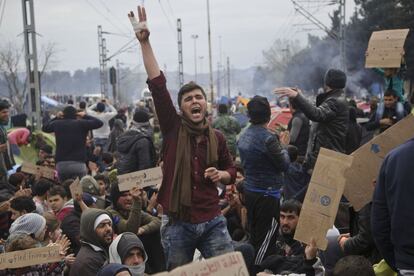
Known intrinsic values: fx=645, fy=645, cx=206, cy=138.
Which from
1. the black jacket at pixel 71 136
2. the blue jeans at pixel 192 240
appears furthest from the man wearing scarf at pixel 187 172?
the black jacket at pixel 71 136

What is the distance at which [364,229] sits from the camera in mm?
4348

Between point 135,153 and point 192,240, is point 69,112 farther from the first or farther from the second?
point 192,240

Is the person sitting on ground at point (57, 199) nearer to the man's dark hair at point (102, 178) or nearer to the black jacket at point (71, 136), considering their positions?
the man's dark hair at point (102, 178)

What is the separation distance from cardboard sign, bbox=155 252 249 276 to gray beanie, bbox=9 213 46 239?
9.88 feet

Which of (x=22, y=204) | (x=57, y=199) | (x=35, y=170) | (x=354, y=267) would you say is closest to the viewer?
(x=354, y=267)

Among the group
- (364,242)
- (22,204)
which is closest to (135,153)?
(22,204)

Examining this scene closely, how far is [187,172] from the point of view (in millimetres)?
4293

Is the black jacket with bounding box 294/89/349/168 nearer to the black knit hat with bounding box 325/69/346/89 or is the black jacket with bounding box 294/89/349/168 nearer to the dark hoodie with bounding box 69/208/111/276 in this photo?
the black knit hat with bounding box 325/69/346/89

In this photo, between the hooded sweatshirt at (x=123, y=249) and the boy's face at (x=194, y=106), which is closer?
the boy's face at (x=194, y=106)

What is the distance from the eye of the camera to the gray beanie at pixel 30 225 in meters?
5.23

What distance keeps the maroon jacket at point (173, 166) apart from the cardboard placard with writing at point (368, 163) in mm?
876

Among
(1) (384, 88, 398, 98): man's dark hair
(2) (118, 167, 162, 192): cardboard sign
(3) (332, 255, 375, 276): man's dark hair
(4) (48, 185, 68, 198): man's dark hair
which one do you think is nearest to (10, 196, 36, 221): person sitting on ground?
(4) (48, 185, 68, 198): man's dark hair

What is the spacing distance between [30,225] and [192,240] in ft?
5.28

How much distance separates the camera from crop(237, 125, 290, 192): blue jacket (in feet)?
19.7
